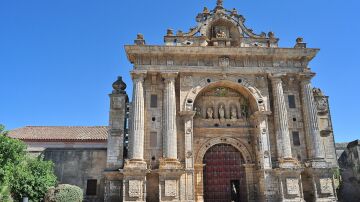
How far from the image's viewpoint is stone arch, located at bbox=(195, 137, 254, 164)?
2094 centimetres

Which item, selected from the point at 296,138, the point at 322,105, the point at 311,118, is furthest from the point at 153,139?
the point at 322,105

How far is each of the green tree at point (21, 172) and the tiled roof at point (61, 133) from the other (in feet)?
27.4

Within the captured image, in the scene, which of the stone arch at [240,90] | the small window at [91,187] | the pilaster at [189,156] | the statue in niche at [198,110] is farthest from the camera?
the statue in niche at [198,110]

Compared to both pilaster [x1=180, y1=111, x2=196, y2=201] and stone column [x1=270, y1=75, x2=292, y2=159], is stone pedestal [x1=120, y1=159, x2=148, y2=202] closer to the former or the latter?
pilaster [x1=180, y1=111, x2=196, y2=201]

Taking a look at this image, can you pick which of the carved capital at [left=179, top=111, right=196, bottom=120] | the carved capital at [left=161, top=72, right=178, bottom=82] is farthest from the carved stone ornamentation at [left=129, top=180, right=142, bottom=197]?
the carved capital at [left=161, top=72, right=178, bottom=82]

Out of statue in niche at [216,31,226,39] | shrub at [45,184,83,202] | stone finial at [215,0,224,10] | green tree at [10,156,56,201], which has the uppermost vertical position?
stone finial at [215,0,224,10]

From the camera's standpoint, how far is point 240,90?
867 inches

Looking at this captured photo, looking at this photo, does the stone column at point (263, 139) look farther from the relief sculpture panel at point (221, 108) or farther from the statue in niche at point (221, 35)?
the statue in niche at point (221, 35)

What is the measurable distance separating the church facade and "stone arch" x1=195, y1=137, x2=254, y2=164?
6 cm

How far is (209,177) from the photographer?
68.3ft

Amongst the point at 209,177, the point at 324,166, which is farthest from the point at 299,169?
the point at 209,177

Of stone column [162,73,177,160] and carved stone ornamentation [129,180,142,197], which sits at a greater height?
stone column [162,73,177,160]

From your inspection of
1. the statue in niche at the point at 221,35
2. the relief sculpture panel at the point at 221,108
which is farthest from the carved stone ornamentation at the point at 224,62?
the statue in niche at the point at 221,35

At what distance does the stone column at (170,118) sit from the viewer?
19.5m
